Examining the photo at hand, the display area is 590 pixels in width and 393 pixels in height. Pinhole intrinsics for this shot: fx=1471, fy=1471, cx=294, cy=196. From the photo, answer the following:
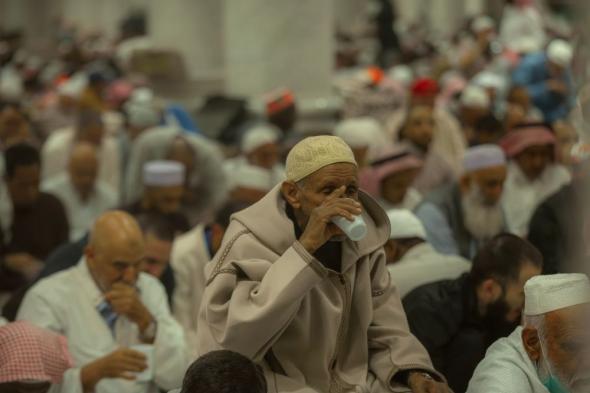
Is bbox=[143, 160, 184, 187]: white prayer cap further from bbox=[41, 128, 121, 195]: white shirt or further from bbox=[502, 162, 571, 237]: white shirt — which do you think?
bbox=[41, 128, 121, 195]: white shirt

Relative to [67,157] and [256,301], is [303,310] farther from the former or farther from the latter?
[67,157]

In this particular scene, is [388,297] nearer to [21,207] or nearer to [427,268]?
[427,268]

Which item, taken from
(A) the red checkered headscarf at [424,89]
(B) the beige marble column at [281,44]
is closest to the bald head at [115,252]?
(A) the red checkered headscarf at [424,89]

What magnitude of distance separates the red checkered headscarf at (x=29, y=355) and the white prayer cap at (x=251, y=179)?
381cm

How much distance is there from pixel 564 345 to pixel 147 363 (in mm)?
2108

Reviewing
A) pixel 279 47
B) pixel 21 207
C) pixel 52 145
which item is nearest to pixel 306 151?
pixel 21 207

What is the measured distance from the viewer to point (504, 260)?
20.0 ft

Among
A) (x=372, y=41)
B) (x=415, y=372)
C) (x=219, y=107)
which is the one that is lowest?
(x=372, y=41)

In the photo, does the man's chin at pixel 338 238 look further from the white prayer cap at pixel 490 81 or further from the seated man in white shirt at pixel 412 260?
the white prayer cap at pixel 490 81

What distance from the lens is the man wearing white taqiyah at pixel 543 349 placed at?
195 inches

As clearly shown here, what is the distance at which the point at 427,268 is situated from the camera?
698 centimetres

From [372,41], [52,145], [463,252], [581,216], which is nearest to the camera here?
[581,216]

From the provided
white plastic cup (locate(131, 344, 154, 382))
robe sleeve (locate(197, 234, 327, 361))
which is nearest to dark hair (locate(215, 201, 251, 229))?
white plastic cup (locate(131, 344, 154, 382))

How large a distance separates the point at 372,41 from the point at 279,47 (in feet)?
40.5
